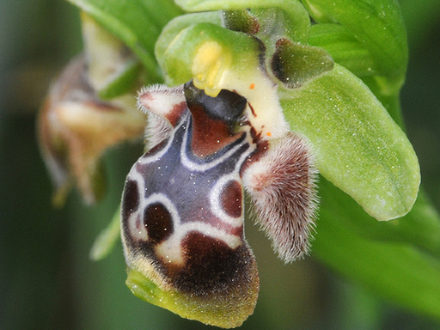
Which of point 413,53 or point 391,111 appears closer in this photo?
point 391,111

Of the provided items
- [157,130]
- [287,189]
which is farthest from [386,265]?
[157,130]

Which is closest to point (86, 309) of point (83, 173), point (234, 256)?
point (83, 173)

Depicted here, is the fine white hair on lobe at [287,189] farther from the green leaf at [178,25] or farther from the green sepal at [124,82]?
the green sepal at [124,82]

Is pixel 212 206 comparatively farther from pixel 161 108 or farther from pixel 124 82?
pixel 124 82

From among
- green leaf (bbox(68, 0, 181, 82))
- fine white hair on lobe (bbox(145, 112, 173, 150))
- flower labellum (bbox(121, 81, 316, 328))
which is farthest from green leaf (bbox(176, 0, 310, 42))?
green leaf (bbox(68, 0, 181, 82))

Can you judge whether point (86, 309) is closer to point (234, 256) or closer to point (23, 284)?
point (23, 284)

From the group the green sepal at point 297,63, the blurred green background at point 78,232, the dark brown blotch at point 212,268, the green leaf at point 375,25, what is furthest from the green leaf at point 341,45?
the blurred green background at point 78,232
